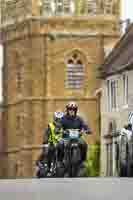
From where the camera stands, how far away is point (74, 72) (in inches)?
3199

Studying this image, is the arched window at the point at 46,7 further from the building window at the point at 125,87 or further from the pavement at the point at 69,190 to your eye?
the pavement at the point at 69,190

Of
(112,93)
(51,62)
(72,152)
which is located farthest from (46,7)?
(72,152)

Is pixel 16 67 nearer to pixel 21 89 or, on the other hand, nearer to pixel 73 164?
pixel 21 89

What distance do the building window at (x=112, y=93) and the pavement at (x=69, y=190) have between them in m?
41.1

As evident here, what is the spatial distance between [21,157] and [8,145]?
2896mm

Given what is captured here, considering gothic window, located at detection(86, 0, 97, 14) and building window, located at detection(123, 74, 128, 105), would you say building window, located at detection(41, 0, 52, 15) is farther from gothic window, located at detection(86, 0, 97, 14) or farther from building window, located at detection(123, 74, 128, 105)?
building window, located at detection(123, 74, 128, 105)

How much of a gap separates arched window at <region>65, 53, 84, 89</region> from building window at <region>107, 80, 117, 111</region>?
16811 mm

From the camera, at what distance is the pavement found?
16891mm

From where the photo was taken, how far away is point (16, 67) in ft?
272

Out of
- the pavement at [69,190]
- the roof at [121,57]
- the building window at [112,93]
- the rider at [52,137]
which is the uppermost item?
the roof at [121,57]

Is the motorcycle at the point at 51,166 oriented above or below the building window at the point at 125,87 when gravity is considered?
below

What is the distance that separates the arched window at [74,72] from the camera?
8082 cm

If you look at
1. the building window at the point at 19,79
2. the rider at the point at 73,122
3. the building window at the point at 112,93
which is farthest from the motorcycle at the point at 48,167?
the building window at the point at 19,79

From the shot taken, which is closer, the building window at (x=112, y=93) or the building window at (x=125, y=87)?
the building window at (x=125, y=87)
